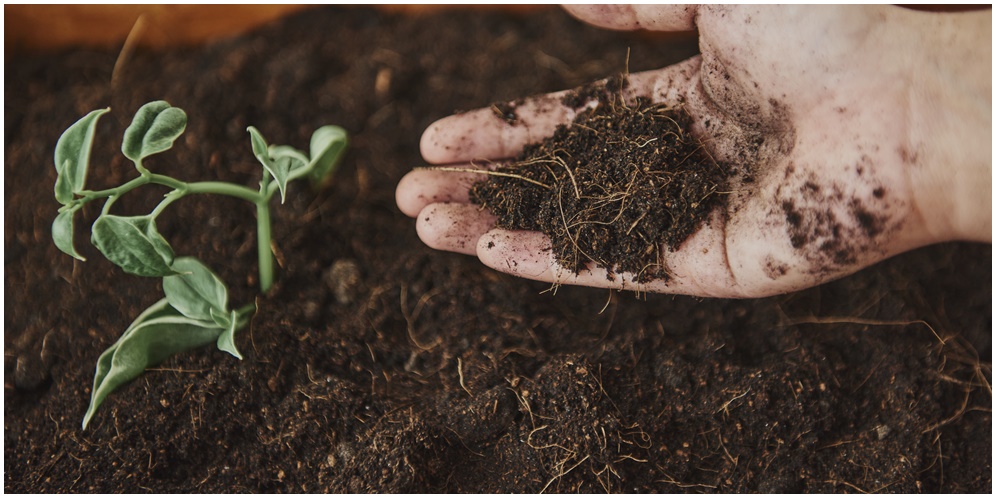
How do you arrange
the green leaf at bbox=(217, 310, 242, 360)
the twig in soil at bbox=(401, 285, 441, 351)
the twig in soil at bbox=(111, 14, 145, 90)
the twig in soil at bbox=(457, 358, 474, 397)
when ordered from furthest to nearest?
the twig in soil at bbox=(111, 14, 145, 90) → the twig in soil at bbox=(401, 285, 441, 351) → the twig in soil at bbox=(457, 358, 474, 397) → the green leaf at bbox=(217, 310, 242, 360)

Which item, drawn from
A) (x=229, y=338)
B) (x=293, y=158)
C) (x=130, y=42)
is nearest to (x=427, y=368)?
(x=229, y=338)

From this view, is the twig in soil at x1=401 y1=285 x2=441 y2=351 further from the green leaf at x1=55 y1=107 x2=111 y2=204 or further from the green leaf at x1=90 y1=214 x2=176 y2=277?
the green leaf at x1=55 y1=107 x2=111 y2=204

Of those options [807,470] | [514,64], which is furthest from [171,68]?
[807,470]

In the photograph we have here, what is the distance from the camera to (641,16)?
169cm

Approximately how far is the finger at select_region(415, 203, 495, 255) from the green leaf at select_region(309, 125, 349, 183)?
225mm

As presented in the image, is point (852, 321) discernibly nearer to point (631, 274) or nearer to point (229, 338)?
point (631, 274)

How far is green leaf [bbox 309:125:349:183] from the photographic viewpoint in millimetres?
1609

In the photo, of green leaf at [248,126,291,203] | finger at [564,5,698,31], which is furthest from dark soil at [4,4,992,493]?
finger at [564,5,698,31]

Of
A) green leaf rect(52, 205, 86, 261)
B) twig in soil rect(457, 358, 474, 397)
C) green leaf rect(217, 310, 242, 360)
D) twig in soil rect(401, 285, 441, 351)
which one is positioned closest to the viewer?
green leaf rect(52, 205, 86, 261)

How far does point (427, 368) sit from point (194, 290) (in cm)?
48

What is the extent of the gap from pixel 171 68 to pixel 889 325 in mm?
1880

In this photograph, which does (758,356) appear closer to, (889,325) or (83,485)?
(889,325)

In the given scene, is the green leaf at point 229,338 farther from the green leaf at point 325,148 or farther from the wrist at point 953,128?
the wrist at point 953,128

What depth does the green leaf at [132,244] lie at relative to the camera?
137 cm
